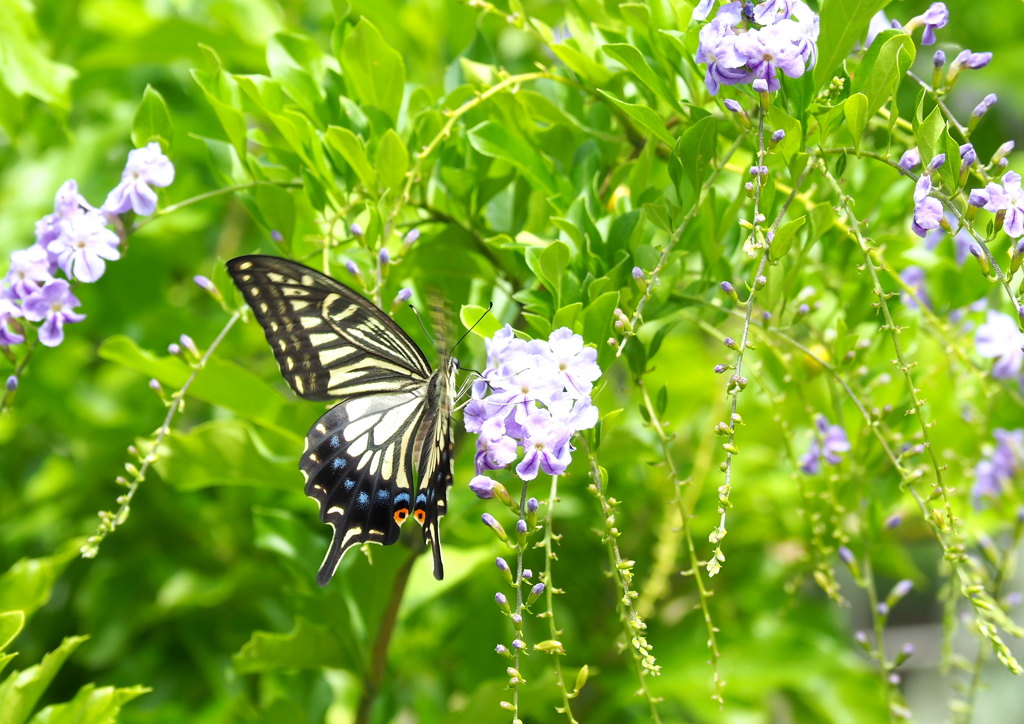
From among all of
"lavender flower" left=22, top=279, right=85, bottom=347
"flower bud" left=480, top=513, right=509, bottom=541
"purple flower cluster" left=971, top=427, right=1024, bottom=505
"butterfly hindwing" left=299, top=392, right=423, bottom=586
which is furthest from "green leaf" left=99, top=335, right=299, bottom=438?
"purple flower cluster" left=971, top=427, right=1024, bottom=505

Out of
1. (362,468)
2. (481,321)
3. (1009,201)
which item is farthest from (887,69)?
(362,468)

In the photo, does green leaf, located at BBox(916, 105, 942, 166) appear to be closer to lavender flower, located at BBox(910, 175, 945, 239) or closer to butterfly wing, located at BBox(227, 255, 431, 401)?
→ lavender flower, located at BBox(910, 175, 945, 239)

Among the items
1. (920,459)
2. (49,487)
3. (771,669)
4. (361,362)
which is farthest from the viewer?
(49,487)

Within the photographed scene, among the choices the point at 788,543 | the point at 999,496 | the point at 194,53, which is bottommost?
the point at 999,496

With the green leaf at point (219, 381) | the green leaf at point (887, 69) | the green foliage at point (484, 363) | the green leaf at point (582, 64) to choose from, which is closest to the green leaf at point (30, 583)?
the green foliage at point (484, 363)

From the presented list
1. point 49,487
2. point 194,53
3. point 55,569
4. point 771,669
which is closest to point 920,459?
point 771,669

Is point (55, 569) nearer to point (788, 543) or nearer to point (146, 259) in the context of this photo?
point (146, 259)

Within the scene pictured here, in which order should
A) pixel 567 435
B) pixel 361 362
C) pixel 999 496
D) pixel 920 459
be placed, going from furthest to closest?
pixel 999 496
pixel 920 459
pixel 361 362
pixel 567 435
